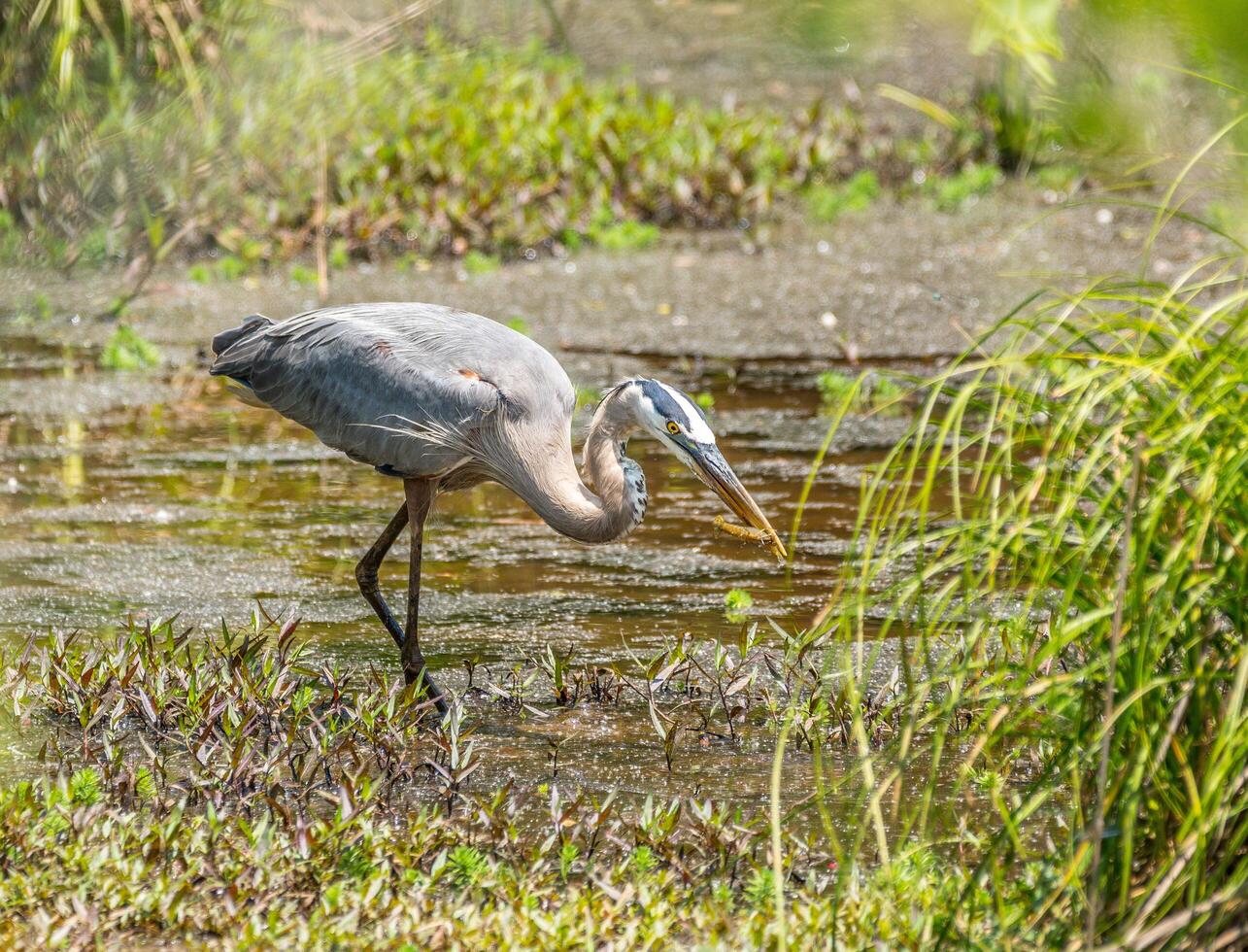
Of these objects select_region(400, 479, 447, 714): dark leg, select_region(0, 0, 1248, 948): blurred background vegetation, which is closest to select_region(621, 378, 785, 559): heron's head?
select_region(0, 0, 1248, 948): blurred background vegetation

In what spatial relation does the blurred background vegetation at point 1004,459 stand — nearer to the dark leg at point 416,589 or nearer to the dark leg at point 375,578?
the dark leg at point 416,589

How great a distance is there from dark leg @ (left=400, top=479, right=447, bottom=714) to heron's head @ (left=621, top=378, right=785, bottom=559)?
Result: 858mm

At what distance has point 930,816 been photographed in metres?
3.96

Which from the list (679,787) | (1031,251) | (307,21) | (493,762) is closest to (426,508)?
(493,762)

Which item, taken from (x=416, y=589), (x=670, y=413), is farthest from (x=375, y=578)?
(x=670, y=413)

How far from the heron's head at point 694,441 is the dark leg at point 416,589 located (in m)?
0.86

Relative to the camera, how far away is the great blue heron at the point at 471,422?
475 centimetres

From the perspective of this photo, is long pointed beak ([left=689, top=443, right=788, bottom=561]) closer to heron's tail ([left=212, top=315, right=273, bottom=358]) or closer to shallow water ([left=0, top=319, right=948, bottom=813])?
shallow water ([left=0, top=319, right=948, bottom=813])

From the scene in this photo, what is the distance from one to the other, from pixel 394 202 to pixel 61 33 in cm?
862

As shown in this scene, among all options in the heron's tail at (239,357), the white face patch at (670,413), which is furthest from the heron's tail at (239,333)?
the white face patch at (670,413)

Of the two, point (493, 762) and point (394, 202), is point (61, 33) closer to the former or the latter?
point (493, 762)

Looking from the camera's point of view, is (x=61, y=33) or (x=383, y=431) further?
(x=383, y=431)

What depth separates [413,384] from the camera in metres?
4.91

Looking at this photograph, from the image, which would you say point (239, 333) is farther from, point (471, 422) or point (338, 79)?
point (338, 79)
